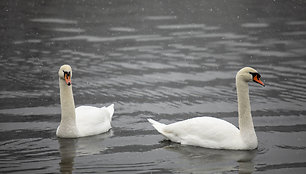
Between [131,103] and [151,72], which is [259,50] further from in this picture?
[131,103]

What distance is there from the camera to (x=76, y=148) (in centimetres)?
1177

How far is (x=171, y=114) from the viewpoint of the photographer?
45.4ft

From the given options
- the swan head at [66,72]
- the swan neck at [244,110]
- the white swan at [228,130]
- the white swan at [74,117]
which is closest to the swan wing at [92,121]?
the white swan at [74,117]

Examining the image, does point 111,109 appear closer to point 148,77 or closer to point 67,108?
point 67,108

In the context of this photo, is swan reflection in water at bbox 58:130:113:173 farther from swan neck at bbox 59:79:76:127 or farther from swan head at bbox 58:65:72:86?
swan head at bbox 58:65:72:86

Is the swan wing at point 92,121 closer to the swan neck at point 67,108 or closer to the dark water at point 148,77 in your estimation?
the dark water at point 148,77

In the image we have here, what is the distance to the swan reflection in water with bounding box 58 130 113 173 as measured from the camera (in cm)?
1086

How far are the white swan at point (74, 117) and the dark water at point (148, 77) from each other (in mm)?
178

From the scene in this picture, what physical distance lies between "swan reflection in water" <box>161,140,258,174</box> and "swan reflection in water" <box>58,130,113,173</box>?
52.6 inches

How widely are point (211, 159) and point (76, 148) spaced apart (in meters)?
2.55

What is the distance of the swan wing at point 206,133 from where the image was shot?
11.6 metres

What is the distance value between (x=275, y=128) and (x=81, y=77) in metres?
6.27

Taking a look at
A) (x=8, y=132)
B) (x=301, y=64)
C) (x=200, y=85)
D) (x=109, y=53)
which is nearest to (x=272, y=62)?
(x=301, y=64)

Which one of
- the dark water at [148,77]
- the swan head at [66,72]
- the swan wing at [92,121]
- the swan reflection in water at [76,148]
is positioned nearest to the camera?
the swan reflection in water at [76,148]
